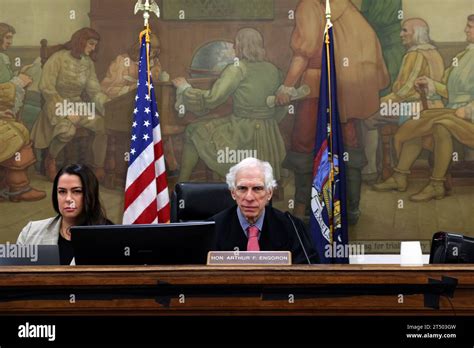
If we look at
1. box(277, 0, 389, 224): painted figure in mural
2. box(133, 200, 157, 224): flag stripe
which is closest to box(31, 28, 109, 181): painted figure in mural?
box(133, 200, 157, 224): flag stripe

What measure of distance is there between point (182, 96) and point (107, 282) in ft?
14.6

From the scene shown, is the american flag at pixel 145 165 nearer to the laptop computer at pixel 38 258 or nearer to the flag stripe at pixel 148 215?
the flag stripe at pixel 148 215

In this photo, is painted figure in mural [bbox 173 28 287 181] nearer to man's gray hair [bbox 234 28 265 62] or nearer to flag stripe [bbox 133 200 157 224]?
man's gray hair [bbox 234 28 265 62]

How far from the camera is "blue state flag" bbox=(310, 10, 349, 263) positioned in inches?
252

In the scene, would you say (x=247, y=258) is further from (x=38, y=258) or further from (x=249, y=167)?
(x=249, y=167)

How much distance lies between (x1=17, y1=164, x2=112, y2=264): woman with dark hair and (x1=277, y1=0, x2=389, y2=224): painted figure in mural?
288 cm

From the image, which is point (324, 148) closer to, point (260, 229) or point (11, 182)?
point (260, 229)

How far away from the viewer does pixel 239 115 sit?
22.8 feet

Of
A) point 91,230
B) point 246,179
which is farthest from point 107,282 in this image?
point 246,179

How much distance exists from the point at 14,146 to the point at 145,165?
1383mm

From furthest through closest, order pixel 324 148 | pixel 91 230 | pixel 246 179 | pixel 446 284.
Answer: pixel 324 148
pixel 246 179
pixel 91 230
pixel 446 284

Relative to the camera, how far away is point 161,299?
2.62 m

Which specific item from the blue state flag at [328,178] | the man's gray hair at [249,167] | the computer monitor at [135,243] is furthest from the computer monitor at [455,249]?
the blue state flag at [328,178]

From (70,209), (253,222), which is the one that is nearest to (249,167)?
(253,222)
